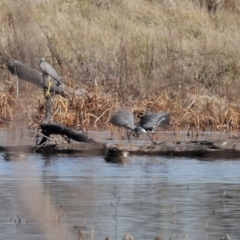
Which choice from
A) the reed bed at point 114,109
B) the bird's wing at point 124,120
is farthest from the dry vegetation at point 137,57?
the bird's wing at point 124,120

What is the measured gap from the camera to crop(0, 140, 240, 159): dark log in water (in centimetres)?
1502

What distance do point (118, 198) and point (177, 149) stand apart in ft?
14.3

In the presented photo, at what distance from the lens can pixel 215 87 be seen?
26.1 m

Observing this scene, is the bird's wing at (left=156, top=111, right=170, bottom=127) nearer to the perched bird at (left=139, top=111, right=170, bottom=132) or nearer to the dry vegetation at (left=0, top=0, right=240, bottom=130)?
the perched bird at (left=139, top=111, right=170, bottom=132)

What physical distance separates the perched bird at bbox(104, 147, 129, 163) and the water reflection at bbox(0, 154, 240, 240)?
0.16 m

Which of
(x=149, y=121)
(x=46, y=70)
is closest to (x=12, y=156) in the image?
(x=46, y=70)

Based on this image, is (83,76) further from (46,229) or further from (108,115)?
(46,229)

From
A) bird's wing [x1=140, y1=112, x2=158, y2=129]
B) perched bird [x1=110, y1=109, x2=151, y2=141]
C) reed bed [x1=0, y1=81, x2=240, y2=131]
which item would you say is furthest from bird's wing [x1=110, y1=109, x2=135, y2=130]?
reed bed [x1=0, y1=81, x2=240, y2=131]

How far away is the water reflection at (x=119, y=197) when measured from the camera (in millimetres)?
8969

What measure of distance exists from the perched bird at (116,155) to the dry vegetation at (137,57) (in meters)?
1.75

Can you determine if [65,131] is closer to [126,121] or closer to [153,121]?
[126,121]

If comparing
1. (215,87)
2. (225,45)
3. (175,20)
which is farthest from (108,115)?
(175,20)

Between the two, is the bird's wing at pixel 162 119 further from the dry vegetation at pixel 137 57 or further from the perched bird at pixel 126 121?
the dry vegetation at pixel 137 57

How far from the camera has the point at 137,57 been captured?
27688 millimetres
